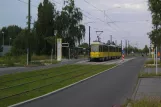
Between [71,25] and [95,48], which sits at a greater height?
[71,25]

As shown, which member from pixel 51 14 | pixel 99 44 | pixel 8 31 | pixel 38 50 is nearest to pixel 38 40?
pixel 38 50

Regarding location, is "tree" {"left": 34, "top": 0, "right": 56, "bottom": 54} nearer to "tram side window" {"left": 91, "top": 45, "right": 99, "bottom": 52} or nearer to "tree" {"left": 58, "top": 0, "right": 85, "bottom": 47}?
"tree" {"left": 58, "top": 0, "right": 85, "bottom": 47}

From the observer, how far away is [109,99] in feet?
41.0

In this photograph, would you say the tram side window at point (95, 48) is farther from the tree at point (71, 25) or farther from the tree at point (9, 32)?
the tree at point (9, 32)

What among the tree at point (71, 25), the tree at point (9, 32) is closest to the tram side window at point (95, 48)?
the tree at point (71, 25)

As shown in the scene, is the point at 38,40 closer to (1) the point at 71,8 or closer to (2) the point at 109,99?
(1) the point at 71,8

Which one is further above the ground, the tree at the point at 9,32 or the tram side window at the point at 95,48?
the tree at the point at 9,32

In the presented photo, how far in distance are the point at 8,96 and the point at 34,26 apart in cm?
7095

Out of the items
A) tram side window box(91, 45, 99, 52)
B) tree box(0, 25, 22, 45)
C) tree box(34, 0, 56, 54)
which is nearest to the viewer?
tram side window box(91, 45, 99, 52)

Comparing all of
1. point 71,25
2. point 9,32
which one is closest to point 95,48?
point 71,25

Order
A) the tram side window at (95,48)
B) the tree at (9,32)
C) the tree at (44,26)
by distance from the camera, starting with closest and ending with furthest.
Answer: the tram side window at (95,48) → the tree at (44,26) → the tree at (9,32)

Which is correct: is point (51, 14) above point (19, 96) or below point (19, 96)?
above

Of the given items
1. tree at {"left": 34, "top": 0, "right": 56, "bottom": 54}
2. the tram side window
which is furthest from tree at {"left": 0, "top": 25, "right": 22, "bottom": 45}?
the tram side window

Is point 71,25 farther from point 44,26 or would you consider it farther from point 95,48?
point 95,48
